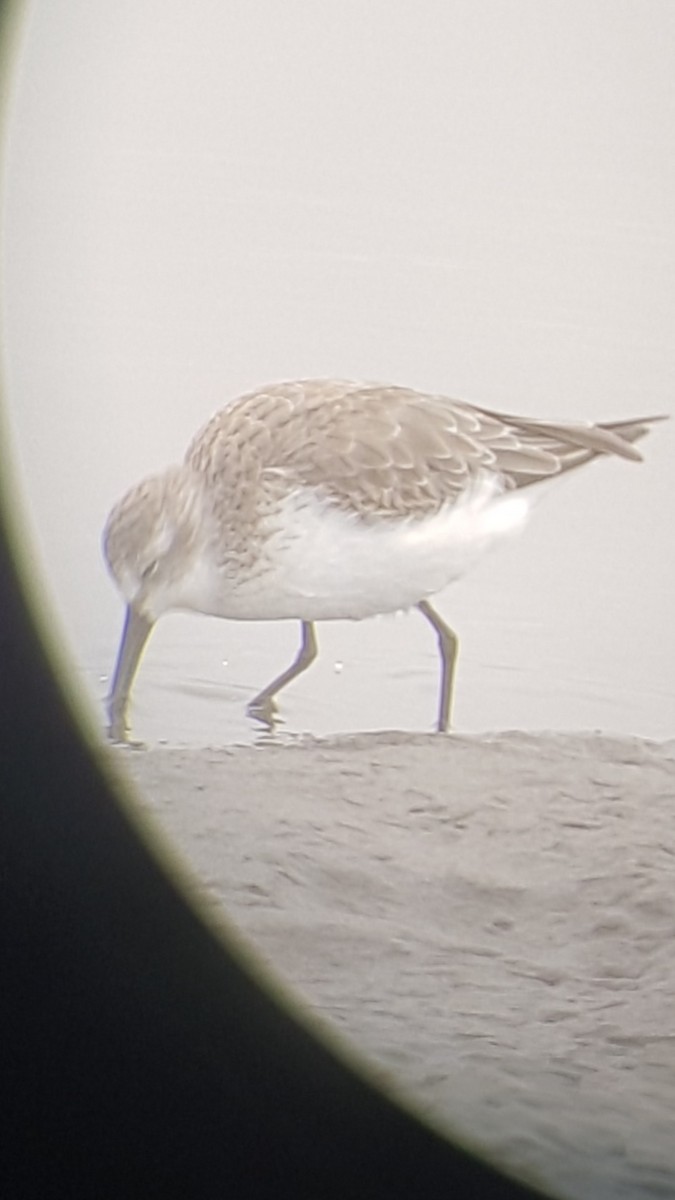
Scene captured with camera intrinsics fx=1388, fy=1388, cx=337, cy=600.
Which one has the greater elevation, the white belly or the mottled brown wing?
the mottled brown wing

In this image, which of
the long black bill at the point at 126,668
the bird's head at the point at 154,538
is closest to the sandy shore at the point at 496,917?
the long black bill at the point at 126,668

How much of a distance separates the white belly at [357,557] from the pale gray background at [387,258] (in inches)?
1.0

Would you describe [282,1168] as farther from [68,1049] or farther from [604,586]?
[604,586]

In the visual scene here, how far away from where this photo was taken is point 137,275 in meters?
1.34

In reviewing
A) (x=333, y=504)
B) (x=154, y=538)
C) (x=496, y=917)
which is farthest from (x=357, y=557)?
(x=496, y=917)

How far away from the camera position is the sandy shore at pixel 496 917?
1.35 metres

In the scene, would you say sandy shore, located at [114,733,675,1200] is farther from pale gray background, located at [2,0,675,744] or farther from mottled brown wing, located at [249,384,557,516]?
mottled brown wing, located at [249,384,557,516]

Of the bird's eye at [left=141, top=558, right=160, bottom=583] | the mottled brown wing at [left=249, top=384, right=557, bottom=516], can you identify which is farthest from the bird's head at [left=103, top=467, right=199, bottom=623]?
the mottled brown wing at [left=249, top=384, right=557, bottom=516]

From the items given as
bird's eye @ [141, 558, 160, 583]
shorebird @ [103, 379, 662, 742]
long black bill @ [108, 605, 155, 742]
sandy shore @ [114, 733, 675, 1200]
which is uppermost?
shorebird @ [103, 379, 662, 742]

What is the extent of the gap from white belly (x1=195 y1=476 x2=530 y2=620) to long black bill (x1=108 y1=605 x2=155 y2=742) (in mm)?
70

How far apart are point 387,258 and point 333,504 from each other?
24cm

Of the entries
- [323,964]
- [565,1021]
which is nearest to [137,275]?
[323,964]

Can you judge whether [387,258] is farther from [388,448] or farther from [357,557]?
[357,557]

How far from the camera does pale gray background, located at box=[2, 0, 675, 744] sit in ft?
4.21
